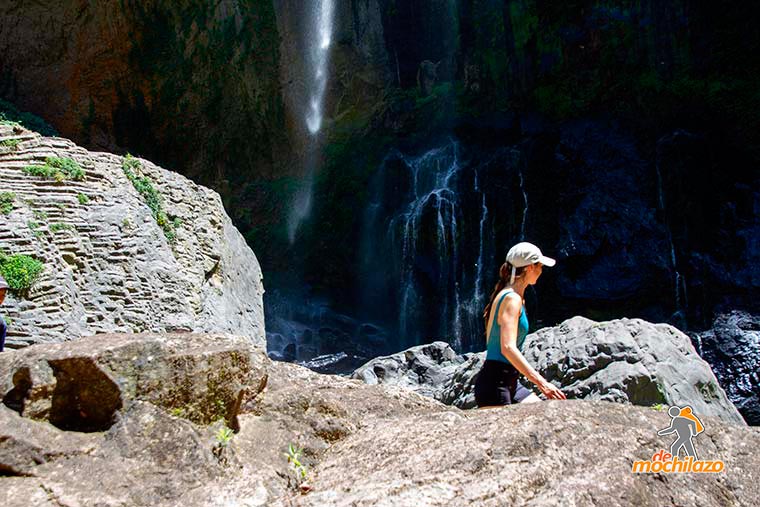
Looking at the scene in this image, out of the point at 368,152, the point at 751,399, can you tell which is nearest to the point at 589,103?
the point at 368,152

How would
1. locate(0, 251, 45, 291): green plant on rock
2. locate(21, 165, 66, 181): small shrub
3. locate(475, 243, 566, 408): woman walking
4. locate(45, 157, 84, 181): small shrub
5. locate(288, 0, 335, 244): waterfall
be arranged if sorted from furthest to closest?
locate(288, 0, 335, 244): waterfall, locate(45, 157, 84, 181): small shrub, locate(21, 165, 66, 181): small shrub, locate(0, 251, 45, 291): green plant on rock, locate(475, 243, 566, 408): woman walking

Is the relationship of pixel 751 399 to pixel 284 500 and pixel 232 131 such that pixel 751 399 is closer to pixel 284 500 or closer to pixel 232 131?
pixel 284 500

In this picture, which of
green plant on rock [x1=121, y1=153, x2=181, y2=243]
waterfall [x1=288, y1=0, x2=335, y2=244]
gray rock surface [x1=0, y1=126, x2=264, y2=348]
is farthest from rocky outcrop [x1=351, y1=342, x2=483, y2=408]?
waterfall [x1=288, y1=0, x2=335, y2=244]

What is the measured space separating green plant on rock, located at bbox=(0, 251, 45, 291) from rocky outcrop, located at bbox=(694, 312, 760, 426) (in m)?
13.2

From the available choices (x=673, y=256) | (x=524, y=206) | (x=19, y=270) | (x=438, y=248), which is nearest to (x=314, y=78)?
(x=438, y=248)

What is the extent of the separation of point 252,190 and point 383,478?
2410 centimetres

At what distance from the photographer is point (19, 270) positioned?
24.6 ft

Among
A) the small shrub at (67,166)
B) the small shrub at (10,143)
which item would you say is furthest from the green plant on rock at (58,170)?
the small shrub at (10,143)

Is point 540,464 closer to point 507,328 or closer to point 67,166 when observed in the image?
point 507,328

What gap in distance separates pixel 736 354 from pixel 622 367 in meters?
10.4

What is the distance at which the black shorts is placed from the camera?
146 inches

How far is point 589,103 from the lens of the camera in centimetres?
2128

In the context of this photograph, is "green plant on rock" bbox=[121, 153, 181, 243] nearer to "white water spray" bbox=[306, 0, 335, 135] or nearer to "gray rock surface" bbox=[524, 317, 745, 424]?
"gray rock surface" bbox=[524, 317, 745, 424]

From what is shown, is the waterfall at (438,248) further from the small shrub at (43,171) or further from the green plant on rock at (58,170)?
the small shrub at (43,171)
